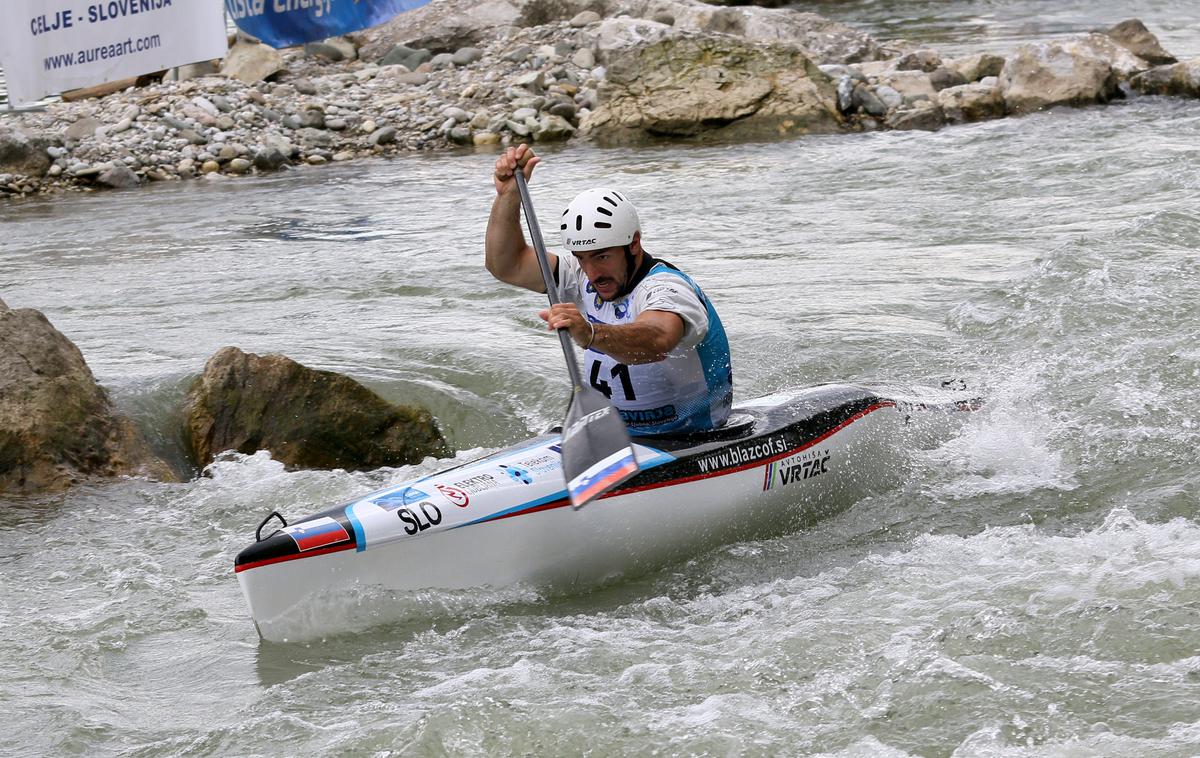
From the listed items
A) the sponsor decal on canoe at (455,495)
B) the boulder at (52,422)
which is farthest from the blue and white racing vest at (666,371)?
the boulder at (52,422)

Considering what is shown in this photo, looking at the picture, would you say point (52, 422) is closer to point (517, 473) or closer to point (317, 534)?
point (317, 534)

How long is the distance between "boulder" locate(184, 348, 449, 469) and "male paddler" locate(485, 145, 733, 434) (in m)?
1.28

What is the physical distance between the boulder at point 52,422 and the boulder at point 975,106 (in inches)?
400

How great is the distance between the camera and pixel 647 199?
456 inches

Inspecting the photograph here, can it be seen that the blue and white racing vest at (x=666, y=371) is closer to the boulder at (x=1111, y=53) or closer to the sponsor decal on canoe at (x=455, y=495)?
the sponsor decal on canoe at (x=455, y=495)

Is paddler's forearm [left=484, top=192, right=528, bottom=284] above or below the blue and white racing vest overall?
above

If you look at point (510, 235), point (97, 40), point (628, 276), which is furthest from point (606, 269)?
point (97, 40)

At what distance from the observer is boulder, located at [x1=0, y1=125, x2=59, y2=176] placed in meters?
13.3

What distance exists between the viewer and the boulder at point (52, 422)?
5.78m

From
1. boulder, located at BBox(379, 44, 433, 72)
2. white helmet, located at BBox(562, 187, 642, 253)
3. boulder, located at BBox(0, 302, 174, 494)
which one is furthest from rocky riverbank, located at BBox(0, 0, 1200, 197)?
white helmet, located at BBox(562, 187, 642, 253)

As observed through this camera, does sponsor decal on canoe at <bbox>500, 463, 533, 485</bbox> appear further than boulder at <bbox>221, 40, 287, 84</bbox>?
No

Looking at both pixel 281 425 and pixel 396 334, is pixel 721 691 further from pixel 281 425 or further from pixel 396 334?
pixel 396 334

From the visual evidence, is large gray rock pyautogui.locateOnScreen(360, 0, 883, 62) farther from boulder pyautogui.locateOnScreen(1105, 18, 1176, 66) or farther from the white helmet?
the white helmet

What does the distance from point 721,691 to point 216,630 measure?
5.73 ft
